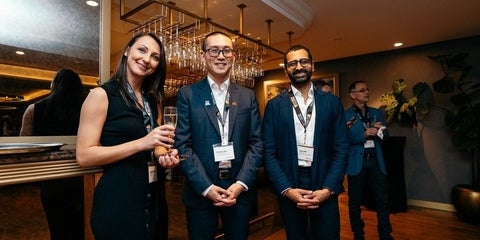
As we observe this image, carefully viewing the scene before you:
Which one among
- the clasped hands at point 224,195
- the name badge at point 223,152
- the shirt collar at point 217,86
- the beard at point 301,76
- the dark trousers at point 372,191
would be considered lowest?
the dark trousers at point 372,191

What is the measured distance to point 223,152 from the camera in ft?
4.72

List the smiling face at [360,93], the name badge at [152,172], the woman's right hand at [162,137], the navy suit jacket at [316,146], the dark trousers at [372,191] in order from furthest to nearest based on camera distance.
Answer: the smiling face at [360,93]
the dark trousers at [372,191]
the navy suit jacket at [316,146]
the name badge at [152,172]
the woman's right hand at [162,137]

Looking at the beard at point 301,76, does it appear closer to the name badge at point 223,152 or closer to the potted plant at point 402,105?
the name badge at point 223,152

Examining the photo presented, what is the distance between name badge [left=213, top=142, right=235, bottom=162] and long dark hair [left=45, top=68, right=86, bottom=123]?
2.67 feet

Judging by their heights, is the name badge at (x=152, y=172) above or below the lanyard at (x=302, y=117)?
below

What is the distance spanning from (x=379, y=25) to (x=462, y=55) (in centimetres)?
145

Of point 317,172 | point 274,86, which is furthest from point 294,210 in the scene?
point 274,86

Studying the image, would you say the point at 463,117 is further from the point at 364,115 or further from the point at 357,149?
the point at 357,149

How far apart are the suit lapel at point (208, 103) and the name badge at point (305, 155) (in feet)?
1.83

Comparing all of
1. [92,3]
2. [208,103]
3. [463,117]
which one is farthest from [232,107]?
[463,117]

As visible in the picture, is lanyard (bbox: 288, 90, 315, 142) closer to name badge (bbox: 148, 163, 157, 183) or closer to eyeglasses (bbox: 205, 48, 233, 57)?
eyeglasses (bbox: 205, 48, 233, 57)

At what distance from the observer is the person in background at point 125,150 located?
1.15 meters

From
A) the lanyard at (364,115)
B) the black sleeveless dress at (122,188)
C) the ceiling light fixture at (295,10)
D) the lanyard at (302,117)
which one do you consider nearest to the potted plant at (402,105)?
the lanyard at (364,115)

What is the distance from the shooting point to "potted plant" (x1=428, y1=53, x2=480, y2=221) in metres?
3.78
